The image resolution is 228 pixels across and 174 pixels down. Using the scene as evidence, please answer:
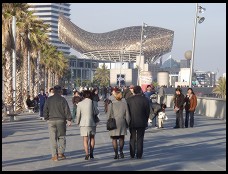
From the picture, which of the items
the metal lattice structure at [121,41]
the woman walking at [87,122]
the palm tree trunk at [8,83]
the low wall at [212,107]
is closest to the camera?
the woman walking at [87,122]

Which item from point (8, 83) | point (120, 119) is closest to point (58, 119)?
point (120, 119)

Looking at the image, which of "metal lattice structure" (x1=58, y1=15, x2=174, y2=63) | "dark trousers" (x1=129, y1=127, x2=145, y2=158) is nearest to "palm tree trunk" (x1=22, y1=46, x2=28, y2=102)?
"dark trousers" (x1=129, y1=127, x2=145, y2=158)

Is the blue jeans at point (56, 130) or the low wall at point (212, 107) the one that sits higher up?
the blue jeans at point (56, 130)

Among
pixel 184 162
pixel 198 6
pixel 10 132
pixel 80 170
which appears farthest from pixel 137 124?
pixel 198 6

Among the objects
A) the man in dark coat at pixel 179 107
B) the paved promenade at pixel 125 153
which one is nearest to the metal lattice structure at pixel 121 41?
the man in dark coat at pixel 179 107

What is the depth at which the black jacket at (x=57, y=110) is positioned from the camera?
41.7 feet

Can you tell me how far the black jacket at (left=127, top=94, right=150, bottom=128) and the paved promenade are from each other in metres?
0.70

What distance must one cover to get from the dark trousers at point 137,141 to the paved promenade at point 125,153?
16 cm

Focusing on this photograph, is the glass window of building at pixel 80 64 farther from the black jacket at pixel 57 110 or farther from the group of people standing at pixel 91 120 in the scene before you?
the black jacket at pixel 57 110

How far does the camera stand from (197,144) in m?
16.2

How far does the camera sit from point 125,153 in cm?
1389

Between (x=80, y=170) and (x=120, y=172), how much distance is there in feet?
2.46

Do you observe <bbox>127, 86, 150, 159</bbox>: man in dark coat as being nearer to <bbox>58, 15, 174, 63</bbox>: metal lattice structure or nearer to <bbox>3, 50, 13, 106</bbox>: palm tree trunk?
<bbox>3, 50, 13, 106</bbox>: palm tree trunk

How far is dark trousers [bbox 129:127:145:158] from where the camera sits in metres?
12.8
